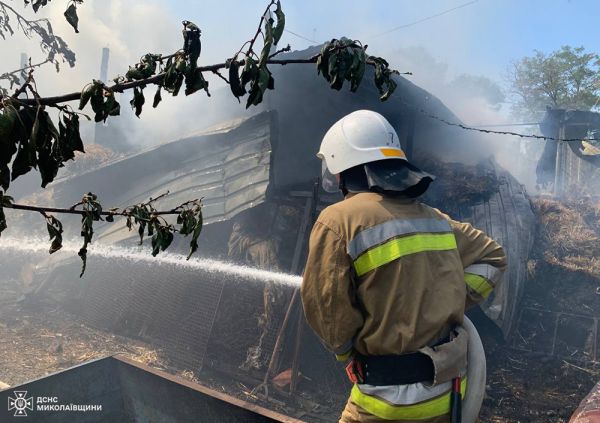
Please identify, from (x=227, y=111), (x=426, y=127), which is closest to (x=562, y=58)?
(x=426, y=127)

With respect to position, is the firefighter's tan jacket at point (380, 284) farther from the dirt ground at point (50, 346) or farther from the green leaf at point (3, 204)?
the dirt ground at point (50, 346)

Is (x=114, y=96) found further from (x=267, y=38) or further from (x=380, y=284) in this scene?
(x=380, y=284)

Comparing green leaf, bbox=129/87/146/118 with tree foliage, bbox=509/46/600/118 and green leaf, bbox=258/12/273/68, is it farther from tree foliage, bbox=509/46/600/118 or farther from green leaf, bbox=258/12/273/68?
tree foliage, bbox=509/46/600/118

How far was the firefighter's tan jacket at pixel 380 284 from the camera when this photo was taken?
72.1 inches

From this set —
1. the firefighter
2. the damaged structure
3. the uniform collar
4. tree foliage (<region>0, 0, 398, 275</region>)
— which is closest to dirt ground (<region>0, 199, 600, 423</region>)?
the damaged structure

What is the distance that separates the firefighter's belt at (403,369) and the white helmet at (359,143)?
0.88 metres

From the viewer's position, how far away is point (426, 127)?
34.1 ft

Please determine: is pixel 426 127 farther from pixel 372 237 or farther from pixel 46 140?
pixel 46 140

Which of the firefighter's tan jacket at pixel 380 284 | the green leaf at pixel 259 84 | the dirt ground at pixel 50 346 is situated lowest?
the dirt ground at pixel 50 346

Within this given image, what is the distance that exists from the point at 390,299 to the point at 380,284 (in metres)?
0.07

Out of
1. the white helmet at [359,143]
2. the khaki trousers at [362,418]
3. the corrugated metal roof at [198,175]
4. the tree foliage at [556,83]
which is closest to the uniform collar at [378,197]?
the white helmet at [359,143]

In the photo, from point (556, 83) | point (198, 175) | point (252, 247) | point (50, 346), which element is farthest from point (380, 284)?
point (556, 83)

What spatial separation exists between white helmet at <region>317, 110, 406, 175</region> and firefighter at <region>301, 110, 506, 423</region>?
40 mm

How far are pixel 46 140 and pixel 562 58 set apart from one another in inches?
1275
